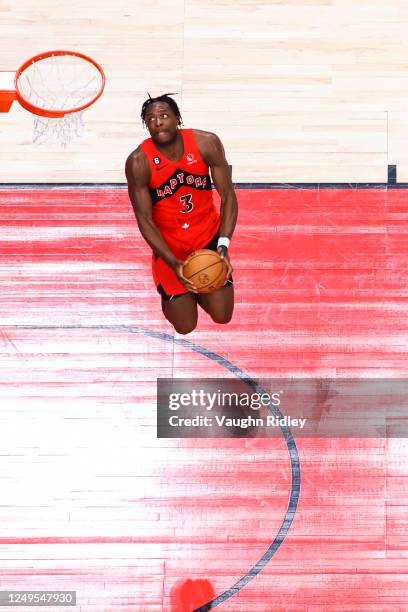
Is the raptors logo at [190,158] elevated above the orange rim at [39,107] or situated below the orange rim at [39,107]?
below

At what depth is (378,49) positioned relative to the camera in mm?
6766

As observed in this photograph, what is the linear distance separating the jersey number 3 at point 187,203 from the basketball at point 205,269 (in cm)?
32

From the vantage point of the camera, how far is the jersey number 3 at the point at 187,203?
5.31m

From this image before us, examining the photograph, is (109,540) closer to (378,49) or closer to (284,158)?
(284,158)

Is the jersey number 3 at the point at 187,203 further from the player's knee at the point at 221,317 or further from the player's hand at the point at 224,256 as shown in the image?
the player's knee at the point at 221,317

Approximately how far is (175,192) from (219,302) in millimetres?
854

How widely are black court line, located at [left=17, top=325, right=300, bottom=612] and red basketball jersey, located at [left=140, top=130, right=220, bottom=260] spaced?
34.2 inches

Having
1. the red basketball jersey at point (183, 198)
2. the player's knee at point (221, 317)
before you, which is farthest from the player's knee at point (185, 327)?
the red basketball jersey at point (183, 198)

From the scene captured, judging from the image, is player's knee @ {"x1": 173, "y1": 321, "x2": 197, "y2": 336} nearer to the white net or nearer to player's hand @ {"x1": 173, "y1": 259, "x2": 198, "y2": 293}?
player's hand @ {"x1": 173, "y1": 259, "x2": 198, "y2": 293}

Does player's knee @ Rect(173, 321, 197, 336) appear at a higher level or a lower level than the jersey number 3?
lower

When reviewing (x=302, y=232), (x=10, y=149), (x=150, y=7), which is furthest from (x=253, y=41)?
(x=10, y=149)

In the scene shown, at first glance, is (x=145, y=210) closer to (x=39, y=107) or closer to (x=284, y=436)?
(x=39, y=107)

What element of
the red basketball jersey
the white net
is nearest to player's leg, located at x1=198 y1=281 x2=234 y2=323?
the red basketball jersey

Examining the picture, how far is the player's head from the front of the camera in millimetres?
4922
